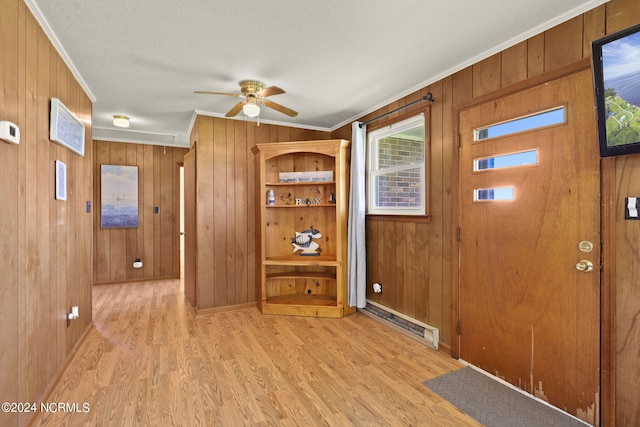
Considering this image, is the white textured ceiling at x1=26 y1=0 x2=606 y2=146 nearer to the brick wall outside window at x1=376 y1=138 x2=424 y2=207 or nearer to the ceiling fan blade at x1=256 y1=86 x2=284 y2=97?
the ceiling fan blade at x1=256 y1=86 x2=284 y2=97

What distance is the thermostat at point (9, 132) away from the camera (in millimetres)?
1438

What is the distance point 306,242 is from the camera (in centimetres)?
405

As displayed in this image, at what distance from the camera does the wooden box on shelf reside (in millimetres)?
3730

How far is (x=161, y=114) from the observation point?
396cm

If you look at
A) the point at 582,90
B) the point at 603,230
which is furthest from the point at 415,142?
the point at 603,230

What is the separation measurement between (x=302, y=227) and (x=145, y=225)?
3.11 m

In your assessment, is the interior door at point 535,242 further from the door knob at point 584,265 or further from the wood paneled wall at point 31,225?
the wood paneled wall at point 31,225

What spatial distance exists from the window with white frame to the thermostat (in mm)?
2870

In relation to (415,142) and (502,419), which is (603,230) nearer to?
(502,419)

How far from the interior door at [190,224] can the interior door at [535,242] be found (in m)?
3.03
